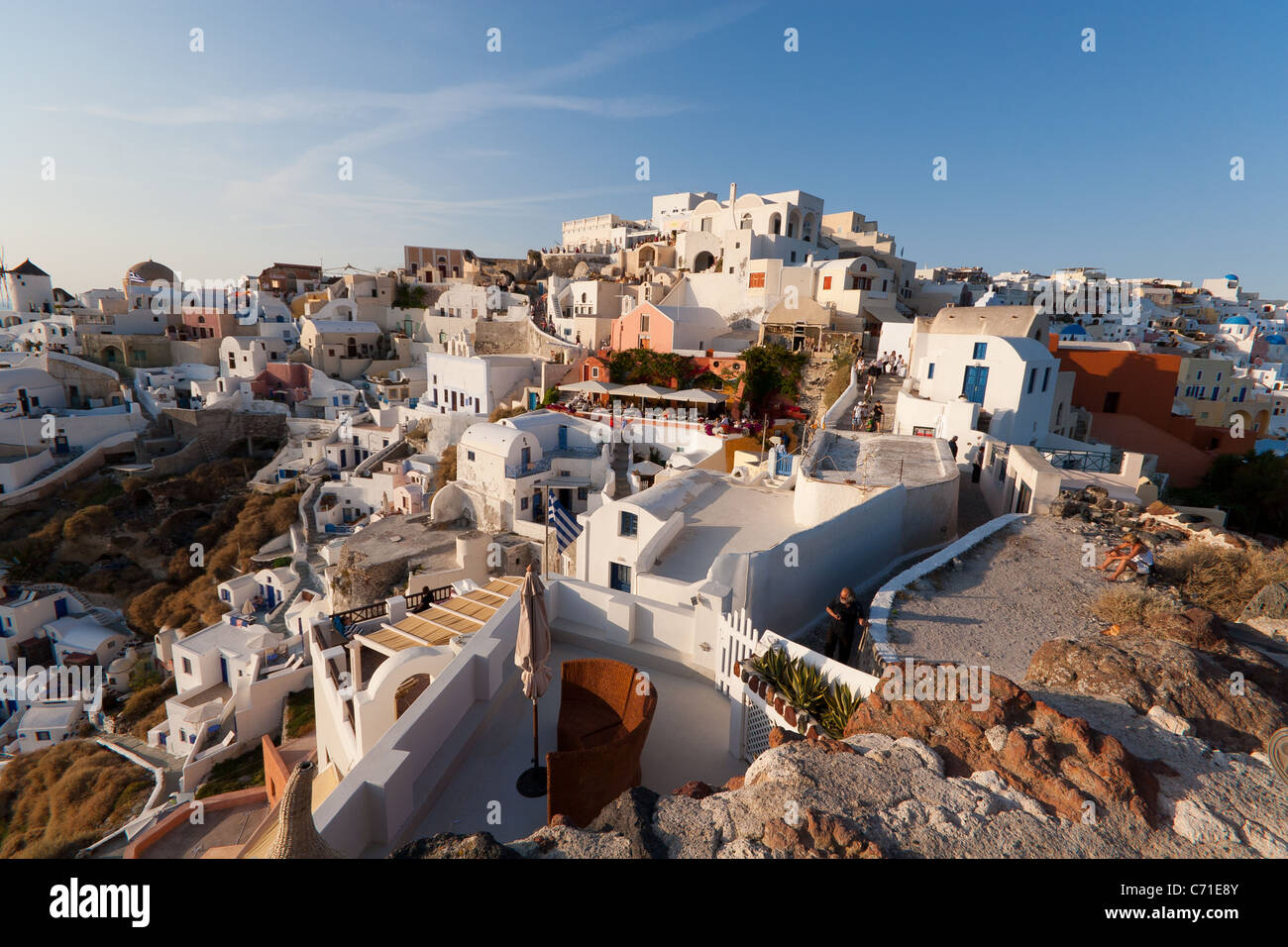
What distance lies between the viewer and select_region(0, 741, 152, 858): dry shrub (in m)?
18.4

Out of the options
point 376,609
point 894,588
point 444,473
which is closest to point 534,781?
point 894,588

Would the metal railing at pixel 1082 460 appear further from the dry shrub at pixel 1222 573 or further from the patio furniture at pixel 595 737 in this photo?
the patio furniture at pixel 595 737

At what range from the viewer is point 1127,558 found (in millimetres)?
9195

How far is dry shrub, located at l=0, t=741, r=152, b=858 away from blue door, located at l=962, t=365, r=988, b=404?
28.9m

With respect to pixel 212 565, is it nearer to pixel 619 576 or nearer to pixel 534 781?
pixel 619 576

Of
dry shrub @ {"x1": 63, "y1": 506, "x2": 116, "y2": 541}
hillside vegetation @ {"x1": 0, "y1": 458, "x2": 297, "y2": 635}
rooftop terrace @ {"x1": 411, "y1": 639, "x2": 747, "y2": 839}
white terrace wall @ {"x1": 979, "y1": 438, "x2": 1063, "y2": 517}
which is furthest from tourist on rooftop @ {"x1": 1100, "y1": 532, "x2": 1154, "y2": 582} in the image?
dry shrub @ {"x1": 63, "y1": 506, "x2": 116, "y2": 541}

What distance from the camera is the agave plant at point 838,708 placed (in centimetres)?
545

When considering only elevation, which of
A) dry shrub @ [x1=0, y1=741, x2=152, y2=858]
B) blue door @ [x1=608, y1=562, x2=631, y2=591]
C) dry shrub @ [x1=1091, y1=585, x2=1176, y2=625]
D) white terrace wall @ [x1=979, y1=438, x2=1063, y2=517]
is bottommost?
dry shrub @ [x1=0, y1=741, x2=152, y2=858]

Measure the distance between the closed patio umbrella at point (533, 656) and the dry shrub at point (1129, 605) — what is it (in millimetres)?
6919

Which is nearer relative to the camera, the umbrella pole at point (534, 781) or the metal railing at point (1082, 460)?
the umbrella pole at point (534, 781)

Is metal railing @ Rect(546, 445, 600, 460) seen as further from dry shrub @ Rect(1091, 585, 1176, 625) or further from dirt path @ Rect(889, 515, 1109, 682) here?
dry shrub @ Rect(1091, 585, 1176, 625)

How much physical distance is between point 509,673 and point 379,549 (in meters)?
18.9

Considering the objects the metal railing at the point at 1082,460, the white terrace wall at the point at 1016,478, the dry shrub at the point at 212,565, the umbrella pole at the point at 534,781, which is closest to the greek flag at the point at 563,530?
the white terrace wall at the point at 1016,478

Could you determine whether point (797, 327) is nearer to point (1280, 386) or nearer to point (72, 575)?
point (1280, 386)
